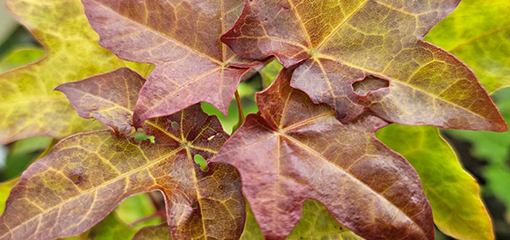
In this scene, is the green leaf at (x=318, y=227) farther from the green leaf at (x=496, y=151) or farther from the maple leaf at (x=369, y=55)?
the green leaf at (x=496, y=151)

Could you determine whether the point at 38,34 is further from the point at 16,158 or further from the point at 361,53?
the point at 16,158

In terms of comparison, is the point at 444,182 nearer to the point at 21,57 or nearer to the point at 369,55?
the point at 369,55

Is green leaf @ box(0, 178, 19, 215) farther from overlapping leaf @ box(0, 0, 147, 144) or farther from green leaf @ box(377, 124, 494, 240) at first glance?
green leaf @ box(377, 124, 494, 240)

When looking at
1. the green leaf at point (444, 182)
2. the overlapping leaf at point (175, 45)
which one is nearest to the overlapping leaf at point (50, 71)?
the overlapping leaf at point (175, 45)

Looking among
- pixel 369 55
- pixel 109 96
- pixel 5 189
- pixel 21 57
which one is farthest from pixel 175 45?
pixel 21 57

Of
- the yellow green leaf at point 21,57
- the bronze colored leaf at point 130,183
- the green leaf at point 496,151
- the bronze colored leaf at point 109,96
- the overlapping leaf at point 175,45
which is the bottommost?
the green leaf at point 496,151
